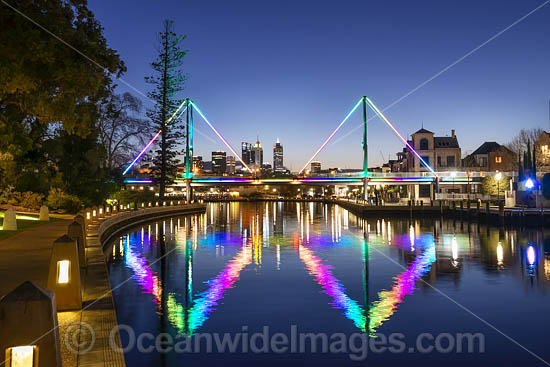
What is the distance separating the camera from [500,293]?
18.2 meters

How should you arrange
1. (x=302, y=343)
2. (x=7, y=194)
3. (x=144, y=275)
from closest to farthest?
1. (x=302, y=343)
2. (x=144, y=275)
3. (x=7, y=194)

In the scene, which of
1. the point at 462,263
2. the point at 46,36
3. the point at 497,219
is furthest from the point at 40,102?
the point at 497,219

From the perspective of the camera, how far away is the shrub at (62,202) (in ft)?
148

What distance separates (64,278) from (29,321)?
220 inches

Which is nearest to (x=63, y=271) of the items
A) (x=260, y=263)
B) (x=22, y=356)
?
(x=22, y=356)

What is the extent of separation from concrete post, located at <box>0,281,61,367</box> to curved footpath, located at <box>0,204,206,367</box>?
1937 mm

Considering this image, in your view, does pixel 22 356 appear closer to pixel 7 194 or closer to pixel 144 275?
pixel 144 275

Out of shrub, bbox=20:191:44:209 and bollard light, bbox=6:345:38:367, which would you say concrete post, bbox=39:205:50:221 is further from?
bollard light, bbox=6:345:38:367

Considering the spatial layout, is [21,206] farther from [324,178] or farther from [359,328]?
[324,178]

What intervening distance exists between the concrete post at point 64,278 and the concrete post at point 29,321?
5188 mm

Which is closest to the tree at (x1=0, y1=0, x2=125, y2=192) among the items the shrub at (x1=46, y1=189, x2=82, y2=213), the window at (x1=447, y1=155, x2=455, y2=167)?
the shrub at (x1=46, y1=189, x2=82, y2=213)

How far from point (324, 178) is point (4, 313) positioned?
110 m

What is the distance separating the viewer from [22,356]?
20.8ft

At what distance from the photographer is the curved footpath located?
28.5ft
